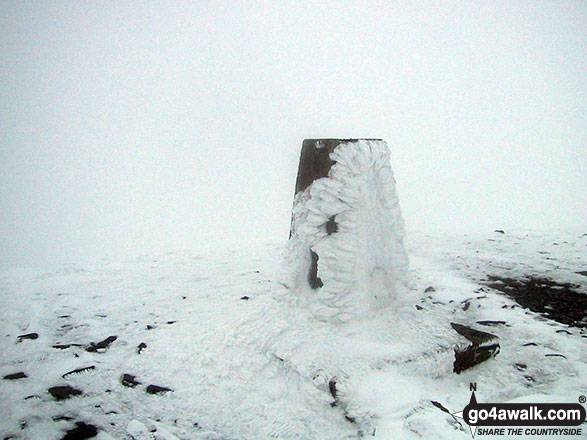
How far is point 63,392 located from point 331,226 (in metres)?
3.08

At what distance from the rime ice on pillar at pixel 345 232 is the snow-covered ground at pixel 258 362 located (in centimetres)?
24

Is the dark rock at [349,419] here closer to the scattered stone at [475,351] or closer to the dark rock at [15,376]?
the scattered stone at [475,351]

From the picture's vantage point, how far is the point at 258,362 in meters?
3.20

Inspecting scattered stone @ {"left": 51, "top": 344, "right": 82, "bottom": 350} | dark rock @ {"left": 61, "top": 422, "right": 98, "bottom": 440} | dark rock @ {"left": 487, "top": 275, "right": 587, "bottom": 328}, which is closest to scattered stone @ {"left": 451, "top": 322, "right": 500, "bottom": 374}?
dark rock @ {"left": 487, "top": 275, "right": 587, "bottom": 328}

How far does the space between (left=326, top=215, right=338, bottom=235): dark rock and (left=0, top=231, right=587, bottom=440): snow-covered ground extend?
3.37 feet

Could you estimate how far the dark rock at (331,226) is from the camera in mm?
3957

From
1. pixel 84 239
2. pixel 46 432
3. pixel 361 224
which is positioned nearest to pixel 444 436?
pixel 361 224

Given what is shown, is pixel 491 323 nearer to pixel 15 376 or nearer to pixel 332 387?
pixel 332 387

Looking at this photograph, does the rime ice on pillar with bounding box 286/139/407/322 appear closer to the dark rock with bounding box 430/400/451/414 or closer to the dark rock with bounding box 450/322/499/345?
the dark rock with bounding box 450/322/499/345

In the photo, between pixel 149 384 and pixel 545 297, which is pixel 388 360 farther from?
pixel 545 297

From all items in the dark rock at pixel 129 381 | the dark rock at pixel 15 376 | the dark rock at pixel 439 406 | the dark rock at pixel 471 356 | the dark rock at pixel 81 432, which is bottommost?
the dark rock at pixel 15 376

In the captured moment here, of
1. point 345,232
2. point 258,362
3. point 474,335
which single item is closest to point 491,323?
point 474,335

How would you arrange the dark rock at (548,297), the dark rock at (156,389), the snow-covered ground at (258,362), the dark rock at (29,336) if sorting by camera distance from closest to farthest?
the snow-covered ground at (258,362) → the dark rock at (156,389) → the dark rock at (29,336) → the dark rock at (548,297)

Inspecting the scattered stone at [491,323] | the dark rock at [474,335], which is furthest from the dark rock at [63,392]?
the scattered stone at [491,323]
